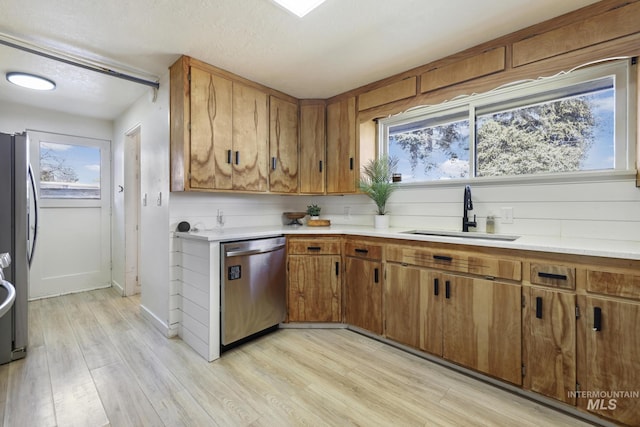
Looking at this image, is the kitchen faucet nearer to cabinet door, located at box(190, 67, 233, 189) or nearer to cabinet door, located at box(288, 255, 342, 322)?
cabinet door, located at box(288, 255, 342, 322)

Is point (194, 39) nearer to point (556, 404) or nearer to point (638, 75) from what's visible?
point (638, 75)

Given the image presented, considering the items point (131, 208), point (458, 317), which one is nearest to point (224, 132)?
point (131, 208)

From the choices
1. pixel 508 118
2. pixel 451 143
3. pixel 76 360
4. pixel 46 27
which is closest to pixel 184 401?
pixel 76 360

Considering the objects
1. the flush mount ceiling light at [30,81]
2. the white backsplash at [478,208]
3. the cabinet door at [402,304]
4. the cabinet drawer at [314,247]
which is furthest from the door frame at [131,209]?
the cabinet door at [402,304]

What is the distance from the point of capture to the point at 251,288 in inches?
92.4

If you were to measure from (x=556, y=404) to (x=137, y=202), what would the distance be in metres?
4.46

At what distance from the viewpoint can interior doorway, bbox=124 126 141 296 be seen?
11.8 ft

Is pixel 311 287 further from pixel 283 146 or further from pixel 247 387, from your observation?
pixel 283 146

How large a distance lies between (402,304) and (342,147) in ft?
5.60

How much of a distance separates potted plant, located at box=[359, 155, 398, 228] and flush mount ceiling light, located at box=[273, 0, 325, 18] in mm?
1476

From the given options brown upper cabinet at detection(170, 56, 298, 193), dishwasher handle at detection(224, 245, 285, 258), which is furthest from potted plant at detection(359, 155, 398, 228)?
dishwasher handle at detection(224, 245, 285, 258)

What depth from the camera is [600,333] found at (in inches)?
56.9

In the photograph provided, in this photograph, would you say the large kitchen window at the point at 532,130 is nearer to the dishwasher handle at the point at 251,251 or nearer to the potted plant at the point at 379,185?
the potted plant at the point at 379,185

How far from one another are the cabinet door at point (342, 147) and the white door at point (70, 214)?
3.18 meters
